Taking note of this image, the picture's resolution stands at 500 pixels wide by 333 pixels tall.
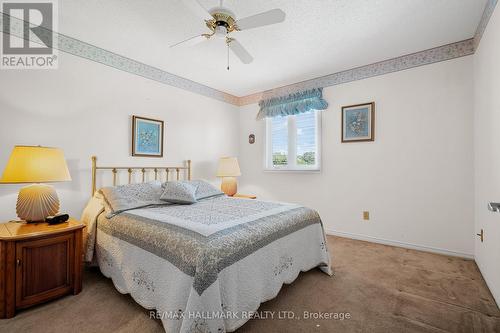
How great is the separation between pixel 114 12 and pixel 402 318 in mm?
3498

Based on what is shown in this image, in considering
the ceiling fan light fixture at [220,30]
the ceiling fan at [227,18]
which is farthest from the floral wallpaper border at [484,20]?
the ceiling fan light fixture at [220,30]

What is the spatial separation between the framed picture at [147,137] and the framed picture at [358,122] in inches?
109

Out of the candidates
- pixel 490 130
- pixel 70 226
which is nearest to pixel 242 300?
pixel 70 226

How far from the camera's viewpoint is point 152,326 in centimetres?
156

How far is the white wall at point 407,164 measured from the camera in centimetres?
273

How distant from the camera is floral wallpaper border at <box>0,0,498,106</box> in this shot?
2520 mm

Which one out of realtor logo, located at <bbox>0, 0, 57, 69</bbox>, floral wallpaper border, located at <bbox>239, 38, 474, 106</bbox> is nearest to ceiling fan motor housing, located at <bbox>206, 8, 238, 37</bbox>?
realtor logo, located at <bbox>0, 0, 57, 69</bbox>

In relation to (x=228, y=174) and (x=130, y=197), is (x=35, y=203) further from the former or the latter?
(x=228, y=174)

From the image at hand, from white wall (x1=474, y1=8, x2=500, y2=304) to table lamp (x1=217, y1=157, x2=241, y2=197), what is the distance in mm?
3010

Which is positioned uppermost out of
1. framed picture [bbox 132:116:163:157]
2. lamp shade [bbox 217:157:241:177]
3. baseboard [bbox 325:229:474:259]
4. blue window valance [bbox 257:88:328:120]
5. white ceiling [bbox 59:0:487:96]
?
white ceiling [bbox 59:0:487:96]

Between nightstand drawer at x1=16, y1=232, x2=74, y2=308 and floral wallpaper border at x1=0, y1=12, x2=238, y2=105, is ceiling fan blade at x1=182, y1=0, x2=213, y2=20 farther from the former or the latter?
nightstand drawer at x1=16, y1=232, x2=74, y2=308

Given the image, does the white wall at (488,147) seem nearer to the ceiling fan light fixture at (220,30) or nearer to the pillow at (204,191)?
the ceiling fan light fixture at (220,30)

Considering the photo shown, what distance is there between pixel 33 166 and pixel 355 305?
2796 mm

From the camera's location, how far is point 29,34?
2.37 meters
